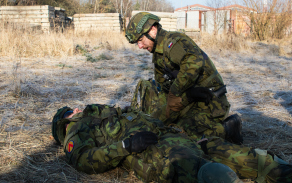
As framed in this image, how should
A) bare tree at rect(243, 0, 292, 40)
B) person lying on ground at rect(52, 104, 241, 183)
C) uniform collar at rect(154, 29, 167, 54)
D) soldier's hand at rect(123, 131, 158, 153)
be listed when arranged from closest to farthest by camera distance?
1. person lying on ground at rect(52, 104, 241, 183)
2. soldier's hand at rect(123, 131, 158, 153)
3. uniform collar at rect(154, 29, 167, 54)
4. bare tree at rect(243, 0, 292, 40)

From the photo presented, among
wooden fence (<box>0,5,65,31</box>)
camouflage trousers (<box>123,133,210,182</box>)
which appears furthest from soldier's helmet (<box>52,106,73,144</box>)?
wooden fence (<box>0,5,65,31</box>)

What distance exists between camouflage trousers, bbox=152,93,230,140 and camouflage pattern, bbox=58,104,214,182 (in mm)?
412

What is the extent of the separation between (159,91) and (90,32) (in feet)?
34.5

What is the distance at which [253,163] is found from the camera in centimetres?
194

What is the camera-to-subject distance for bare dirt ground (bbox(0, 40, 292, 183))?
2318 millimetres

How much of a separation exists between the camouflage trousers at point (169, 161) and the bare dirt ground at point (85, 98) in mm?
261

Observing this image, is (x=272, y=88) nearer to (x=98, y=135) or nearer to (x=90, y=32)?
(x=98, y=135)

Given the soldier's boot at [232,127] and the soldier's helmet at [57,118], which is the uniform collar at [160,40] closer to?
the soldier's boot at [232,127]

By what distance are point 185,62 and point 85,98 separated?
257 centimetres

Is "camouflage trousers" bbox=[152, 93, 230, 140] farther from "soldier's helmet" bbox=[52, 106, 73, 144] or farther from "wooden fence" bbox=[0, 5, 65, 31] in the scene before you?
"wooden fence" bbox=[0, 5, 65, 31]

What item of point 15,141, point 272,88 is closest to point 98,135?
point 15,141

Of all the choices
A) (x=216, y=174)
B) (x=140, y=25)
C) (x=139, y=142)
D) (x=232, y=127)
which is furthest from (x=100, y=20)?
(x=216, y=174)

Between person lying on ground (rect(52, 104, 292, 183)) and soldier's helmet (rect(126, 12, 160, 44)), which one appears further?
soldier's helmet (rect(126, 12, 160, 44))

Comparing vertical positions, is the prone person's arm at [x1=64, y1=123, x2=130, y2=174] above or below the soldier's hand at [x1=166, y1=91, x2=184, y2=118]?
below
